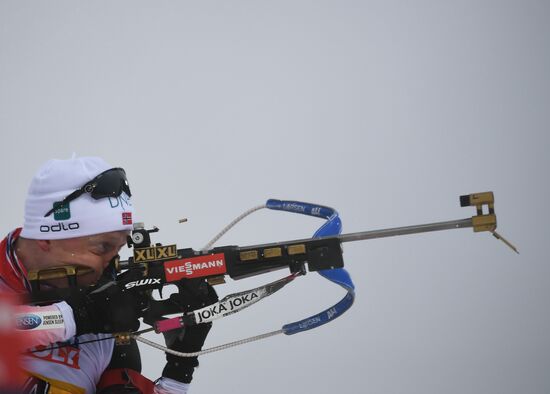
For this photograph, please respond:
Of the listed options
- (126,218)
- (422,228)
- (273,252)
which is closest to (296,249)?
(273,252)

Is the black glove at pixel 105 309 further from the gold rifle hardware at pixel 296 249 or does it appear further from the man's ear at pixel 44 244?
the gold rifle hardware at pixel 296 249

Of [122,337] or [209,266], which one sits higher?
[209,266]

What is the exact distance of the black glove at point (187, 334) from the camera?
212 centimetres

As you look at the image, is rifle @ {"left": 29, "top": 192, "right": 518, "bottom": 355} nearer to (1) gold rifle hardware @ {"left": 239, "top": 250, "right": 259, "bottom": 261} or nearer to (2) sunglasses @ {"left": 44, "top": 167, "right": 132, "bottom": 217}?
(1) gold rifle hardware @ {"left": 239, "top": 250, "right": 259, "bottom": 261}

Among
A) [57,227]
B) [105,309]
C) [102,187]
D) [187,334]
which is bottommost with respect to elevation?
[187,334]

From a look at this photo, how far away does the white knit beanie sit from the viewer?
6.49 ft

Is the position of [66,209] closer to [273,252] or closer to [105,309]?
[105,309]

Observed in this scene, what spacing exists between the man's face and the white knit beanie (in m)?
0.04

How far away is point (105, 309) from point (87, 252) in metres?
0.17

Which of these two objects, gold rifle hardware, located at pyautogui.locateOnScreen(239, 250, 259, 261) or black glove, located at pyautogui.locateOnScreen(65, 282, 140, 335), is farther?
gold rifle hardware, located at pyautogui.locateOnScreen(239, 250, 259, 261)

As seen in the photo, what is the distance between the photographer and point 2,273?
1.99 m

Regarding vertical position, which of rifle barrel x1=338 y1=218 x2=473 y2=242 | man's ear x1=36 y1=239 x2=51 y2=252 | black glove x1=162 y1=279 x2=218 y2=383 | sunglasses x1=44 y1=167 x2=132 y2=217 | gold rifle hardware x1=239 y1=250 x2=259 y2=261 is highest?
sunglasses x1=44 y1=167 x2=132 y2=217

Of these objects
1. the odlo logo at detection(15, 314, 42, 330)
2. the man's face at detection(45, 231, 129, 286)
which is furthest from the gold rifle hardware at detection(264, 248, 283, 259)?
the odlo logo at detection(15, 314, 42, 330)

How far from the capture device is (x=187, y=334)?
2129mm
